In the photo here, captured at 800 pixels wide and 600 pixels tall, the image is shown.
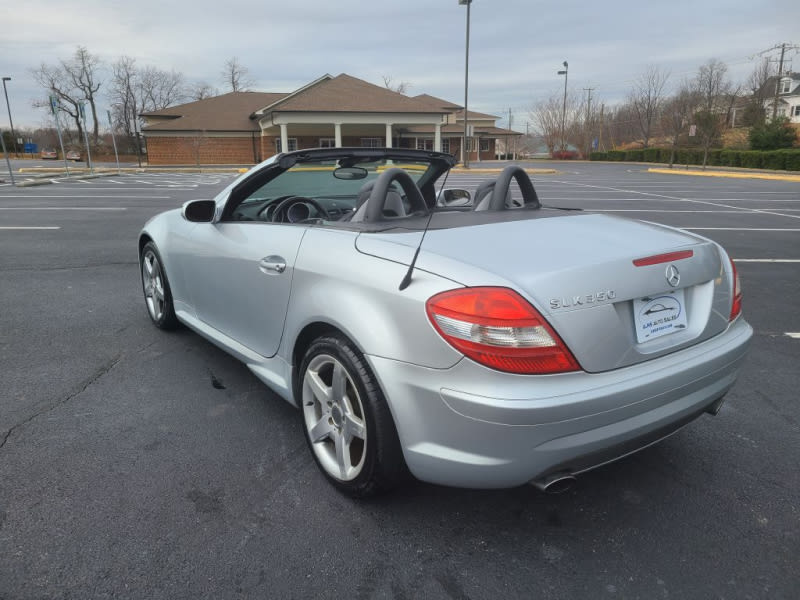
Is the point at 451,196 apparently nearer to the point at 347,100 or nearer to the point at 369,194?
the point at 369,194

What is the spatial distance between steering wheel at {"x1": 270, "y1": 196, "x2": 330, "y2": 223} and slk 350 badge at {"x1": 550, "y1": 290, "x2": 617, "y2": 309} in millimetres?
1924

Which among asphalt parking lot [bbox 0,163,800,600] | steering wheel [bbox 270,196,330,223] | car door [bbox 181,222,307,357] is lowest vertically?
asphalt parking lot [bbox 0,163,800,600]

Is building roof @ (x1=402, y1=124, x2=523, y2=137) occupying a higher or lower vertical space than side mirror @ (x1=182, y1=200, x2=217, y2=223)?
higher

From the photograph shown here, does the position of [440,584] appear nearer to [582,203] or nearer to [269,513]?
[269,513]

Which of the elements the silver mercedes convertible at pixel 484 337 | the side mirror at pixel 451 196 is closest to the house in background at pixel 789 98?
the side mirror at pixel 451 196

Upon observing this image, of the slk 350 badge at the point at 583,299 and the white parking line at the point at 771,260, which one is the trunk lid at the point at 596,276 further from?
the white parking line at the point at 771,260

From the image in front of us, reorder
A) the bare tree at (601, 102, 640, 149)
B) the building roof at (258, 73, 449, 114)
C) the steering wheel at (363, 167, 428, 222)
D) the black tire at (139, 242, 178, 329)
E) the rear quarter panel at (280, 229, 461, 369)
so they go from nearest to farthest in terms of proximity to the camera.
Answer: the rear quarter panel at (280, 229, 461, 369), the steering wheel at (363, 167, 428, 222), the black tire at (139, 242, 178, 329), the building roof at (258, 73, 449, 114), the bare tree at (601, 102, 640, 149)

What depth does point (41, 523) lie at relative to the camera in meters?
2.29

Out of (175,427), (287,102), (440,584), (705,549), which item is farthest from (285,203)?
(287,102)

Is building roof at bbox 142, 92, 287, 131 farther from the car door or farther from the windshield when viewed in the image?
the car door

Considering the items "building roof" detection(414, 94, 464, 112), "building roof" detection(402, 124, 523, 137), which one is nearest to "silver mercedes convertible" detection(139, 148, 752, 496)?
"building roof" detection(402, 124, 523, 137)

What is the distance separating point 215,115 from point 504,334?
49.0 meters

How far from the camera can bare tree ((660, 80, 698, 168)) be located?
4981cm

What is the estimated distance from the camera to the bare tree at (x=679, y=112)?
49812 millimetres
